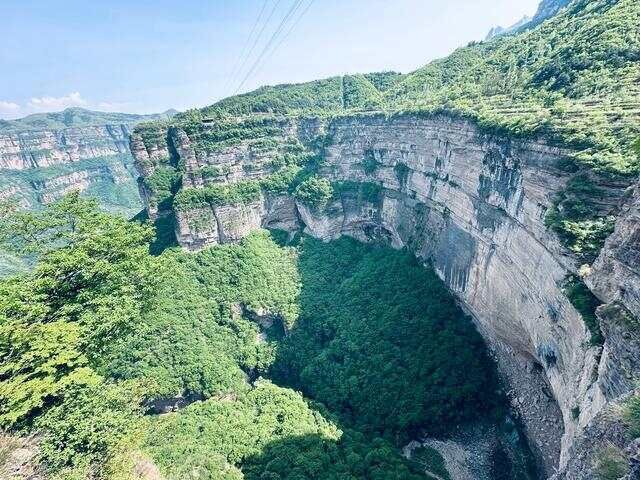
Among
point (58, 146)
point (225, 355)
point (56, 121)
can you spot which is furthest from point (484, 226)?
point (56, 121)

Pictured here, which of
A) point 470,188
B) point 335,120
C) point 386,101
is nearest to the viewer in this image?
point 470,188

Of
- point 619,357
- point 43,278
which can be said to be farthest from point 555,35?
point 43,278

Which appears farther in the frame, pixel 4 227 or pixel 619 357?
pixel 4 227

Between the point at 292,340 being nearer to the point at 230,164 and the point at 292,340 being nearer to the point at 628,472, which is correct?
the point at 230,164

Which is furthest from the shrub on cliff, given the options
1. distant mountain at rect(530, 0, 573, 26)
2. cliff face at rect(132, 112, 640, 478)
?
distant mountain at rect(530, 0, 573, 26)

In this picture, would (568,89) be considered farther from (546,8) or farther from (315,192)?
(546,8)
